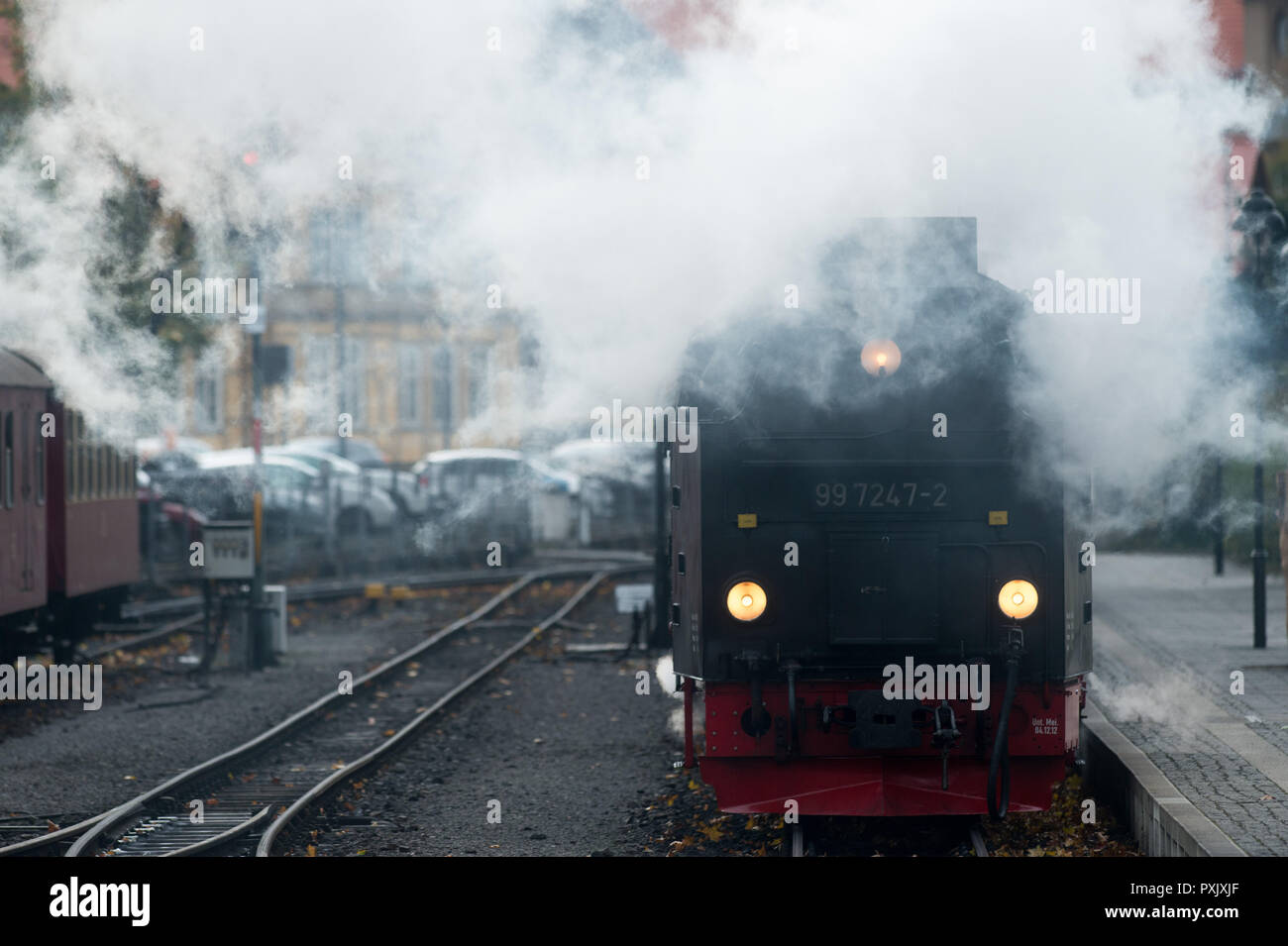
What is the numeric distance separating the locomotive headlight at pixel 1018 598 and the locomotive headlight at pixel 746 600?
1.15m

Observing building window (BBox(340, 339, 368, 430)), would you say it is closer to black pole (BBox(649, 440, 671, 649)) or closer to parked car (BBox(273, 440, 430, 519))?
parked car (BBox(273, 440, 430, 519))

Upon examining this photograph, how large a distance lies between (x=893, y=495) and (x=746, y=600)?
0.88 meters

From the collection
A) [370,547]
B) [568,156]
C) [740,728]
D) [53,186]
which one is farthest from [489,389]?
[740,728]

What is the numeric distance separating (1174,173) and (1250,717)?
3.61m

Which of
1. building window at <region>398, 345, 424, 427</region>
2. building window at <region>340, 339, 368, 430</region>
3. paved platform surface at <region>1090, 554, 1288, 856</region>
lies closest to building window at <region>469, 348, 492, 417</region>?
building window at <region>398, 345, 424, 427</region>

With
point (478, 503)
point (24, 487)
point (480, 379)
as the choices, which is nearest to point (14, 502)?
point (24, 487)

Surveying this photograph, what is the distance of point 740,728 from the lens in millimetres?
7852

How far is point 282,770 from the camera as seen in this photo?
35.9 ft

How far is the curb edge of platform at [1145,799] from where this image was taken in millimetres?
6977

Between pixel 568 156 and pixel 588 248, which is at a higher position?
pixel 568 156

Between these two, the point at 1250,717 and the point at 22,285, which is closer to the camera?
the point at 1250,717

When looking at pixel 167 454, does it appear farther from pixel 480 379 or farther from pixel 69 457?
pixel 69 457

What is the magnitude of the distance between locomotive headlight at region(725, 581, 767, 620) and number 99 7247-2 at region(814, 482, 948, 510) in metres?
0.57
